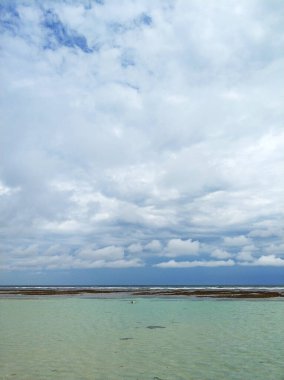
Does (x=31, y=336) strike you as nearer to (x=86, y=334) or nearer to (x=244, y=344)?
(x=86, y=334)

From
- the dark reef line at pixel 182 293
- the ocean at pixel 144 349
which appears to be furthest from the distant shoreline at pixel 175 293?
the ocean at pixel 144 349

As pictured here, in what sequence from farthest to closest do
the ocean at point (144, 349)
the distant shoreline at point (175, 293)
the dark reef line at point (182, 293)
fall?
the dark reef line at point (182, 293)
the distant shoreline at point (175, 293)
the ocean at point (144, 349)

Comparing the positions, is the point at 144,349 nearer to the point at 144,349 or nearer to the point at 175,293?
the point at 144,349

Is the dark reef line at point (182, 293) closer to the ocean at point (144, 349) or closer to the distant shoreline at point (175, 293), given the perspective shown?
the distant shoreline at point (175, 293)

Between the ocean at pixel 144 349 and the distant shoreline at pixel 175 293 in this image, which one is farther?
the distant shoreline at pixel 175 293

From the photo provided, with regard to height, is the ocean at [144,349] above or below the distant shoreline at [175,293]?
below

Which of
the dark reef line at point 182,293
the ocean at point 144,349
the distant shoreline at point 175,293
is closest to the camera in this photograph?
the ocean at point 144,349

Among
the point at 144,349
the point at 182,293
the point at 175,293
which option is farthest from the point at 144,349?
the point at 175,293

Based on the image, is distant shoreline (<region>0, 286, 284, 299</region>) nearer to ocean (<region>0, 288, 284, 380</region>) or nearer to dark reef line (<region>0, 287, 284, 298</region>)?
dark reef line (<region>0, 287, 284, 298</region>)

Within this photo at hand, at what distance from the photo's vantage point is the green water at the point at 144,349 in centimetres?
1449

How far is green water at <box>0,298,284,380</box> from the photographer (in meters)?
14.5

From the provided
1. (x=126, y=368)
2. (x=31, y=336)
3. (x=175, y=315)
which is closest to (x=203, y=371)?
(x=126, y=368)

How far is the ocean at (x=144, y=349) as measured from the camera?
569 inches

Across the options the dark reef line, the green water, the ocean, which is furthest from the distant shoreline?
the green water
